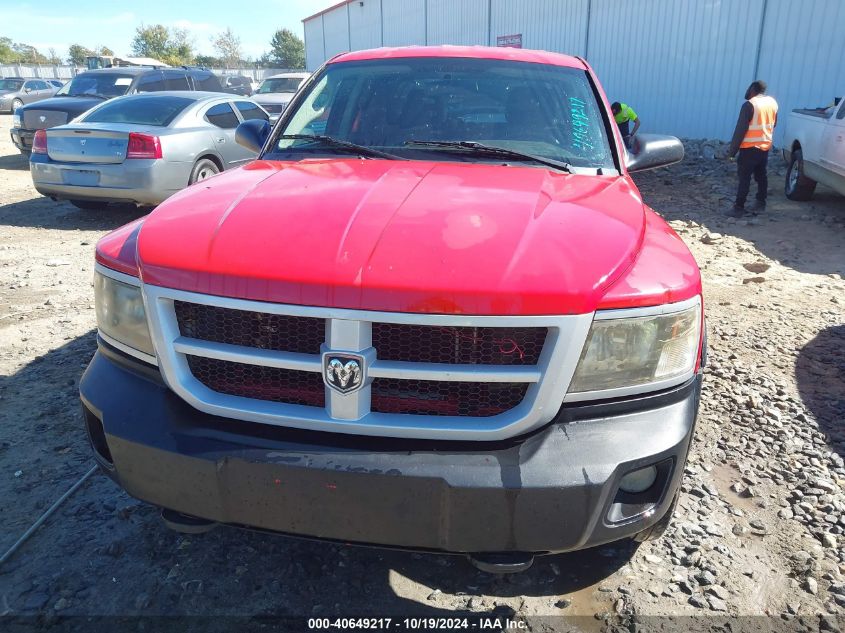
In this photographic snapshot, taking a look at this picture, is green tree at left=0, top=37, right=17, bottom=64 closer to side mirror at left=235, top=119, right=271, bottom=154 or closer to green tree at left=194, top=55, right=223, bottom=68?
green tree at left=194, top=55, right=223, bottom=68

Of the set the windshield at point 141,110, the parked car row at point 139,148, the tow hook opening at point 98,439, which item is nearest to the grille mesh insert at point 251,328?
the tow hook opening at point 98,439

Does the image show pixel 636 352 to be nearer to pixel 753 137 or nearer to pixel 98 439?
pixel 98 439

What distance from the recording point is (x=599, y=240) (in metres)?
1.96

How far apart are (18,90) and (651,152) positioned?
113 ft

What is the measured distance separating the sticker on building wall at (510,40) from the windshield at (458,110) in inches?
766

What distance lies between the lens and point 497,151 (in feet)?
9.28

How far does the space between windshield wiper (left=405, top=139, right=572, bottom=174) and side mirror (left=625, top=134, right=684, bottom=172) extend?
634mm

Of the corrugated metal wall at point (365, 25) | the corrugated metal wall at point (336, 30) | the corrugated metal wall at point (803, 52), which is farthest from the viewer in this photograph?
the corrugated metal wall at point (336, 30)

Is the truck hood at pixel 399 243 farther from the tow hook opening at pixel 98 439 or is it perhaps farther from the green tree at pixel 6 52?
the green tree at pixel 6 52

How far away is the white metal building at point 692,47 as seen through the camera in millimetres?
11695

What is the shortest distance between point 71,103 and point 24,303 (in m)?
7.83

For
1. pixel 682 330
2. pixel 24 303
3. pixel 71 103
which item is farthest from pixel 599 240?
pixel 71 103

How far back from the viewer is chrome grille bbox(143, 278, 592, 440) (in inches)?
68.2

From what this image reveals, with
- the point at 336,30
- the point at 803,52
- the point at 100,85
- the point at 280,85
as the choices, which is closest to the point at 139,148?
the point at 100,85
